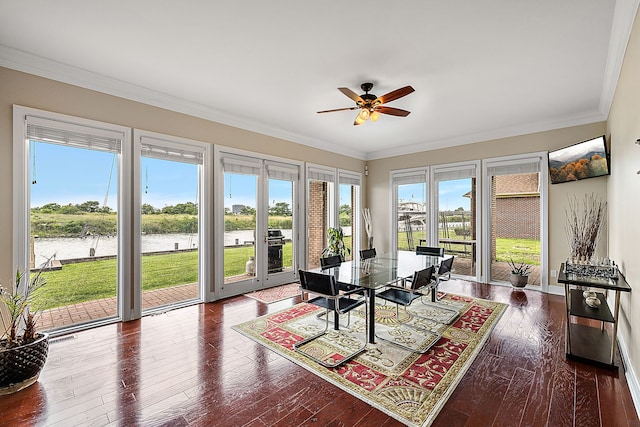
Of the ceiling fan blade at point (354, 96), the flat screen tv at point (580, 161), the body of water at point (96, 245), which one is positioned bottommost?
the body of water at point (96, 245)

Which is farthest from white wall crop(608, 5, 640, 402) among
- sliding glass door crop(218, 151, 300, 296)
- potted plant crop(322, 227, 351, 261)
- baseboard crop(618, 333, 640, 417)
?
sliding glass door crop(218, 151, 300, 296)

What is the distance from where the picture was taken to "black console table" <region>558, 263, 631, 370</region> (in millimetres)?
2492

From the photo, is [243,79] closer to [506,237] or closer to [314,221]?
[314,221]

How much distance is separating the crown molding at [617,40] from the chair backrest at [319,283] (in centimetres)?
307

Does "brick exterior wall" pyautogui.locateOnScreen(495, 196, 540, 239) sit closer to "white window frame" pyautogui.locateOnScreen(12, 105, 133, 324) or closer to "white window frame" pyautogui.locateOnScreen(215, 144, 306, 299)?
"white window frame" pyautogui.locateOnScreen(215, 144, 306, 299)

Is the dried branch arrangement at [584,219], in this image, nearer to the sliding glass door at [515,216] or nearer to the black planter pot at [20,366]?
the sliding glass door at [515,216]

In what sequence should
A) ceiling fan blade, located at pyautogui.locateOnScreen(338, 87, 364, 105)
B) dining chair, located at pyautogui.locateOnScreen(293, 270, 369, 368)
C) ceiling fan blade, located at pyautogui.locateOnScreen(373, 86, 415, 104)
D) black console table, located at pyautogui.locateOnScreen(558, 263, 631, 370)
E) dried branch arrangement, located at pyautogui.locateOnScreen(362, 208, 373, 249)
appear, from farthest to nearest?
dried branch arrangement, located at pyautogui.locateOnScreen(362, 208, 373, 249), ceiling fan blade, located at pyautogui.locateOnScreen(338, 87, 364, 105), ceiling fan blade, located at pyautogui.locateOnScreen(373, 86, 415, 104), dining chair, located at pyautogui.locateOnScreen(293, 270, 369, 368), black console table, located at pyautogui.locateOnScreen(558, 263, 631, 370)

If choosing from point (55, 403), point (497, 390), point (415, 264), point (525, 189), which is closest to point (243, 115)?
point (415, 264)

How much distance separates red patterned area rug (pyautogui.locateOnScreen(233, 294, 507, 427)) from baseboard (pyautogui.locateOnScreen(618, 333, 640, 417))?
1026 mm

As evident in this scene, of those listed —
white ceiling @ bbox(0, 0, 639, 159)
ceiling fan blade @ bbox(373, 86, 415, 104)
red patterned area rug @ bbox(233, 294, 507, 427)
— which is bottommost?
red patterned area rug @ bbox(233, 294, 507, 427)

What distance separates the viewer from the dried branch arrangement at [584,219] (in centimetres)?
400

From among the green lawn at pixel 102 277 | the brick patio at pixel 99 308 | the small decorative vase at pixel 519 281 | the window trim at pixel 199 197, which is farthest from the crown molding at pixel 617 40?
the brick patio at pixel 99 308

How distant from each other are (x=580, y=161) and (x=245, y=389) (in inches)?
212

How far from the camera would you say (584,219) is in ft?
14.7
